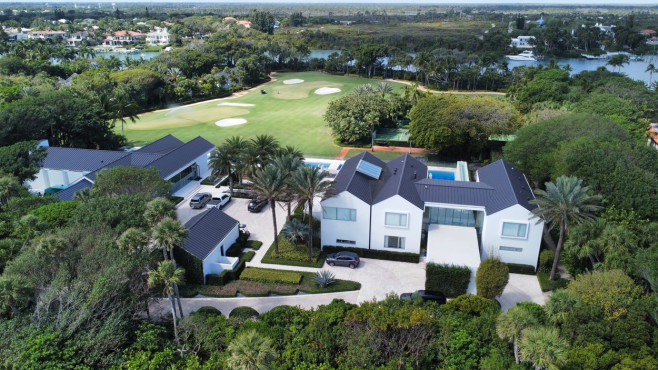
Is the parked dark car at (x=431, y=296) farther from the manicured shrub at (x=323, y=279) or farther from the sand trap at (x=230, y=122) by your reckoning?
the sand trap at (x=230, y=122)

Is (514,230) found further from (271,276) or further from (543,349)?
(271,276)

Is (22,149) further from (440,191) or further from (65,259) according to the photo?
(440,191)

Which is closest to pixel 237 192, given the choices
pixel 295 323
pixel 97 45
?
pixel 295 323

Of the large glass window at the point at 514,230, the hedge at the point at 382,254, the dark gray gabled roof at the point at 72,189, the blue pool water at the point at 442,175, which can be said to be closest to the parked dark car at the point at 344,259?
the hedge at the point at 382,254

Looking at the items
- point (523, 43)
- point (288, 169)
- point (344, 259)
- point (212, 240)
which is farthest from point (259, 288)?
point (523, 43)

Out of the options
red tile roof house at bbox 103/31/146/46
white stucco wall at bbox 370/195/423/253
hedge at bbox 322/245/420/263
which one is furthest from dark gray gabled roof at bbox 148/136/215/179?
red tile roof house at bbox 103/31/146/46

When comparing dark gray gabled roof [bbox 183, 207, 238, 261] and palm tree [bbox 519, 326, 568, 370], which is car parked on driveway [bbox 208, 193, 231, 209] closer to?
dark gray gabled roof [bbox 183, 207, 238, 261]
